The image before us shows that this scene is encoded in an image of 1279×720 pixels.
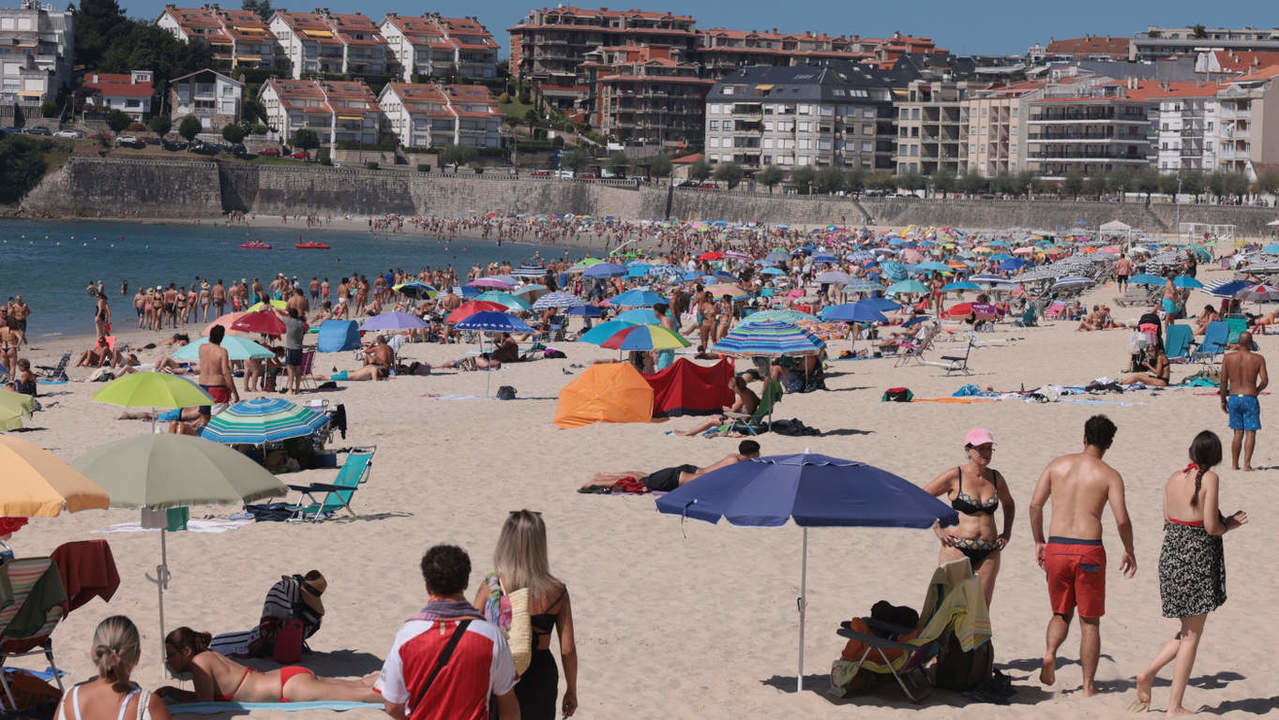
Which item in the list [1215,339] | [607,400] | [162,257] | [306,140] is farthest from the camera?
[306,140]

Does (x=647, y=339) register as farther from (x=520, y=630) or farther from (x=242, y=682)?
(x=520, y=630)

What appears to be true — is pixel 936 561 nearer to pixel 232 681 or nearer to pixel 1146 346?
pixel 232 681

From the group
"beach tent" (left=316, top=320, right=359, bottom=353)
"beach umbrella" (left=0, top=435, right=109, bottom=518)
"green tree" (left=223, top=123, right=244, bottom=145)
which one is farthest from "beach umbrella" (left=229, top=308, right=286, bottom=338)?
"green tree" (left=223, top=123, right=244, bottom=145)

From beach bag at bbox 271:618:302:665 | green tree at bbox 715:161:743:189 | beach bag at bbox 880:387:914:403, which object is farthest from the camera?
green tree at bbox 715:161:743:189

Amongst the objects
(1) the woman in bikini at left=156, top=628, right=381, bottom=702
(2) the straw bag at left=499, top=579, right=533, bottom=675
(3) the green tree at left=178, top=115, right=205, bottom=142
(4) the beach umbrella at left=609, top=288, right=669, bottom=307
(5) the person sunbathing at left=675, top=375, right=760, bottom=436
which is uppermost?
(3) the green tree at left=178, top=115, right=205, bottom=142

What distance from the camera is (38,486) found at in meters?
5.75

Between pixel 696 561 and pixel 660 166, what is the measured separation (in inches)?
3688

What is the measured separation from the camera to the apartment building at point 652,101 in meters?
112

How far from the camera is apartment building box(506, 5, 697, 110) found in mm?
122438

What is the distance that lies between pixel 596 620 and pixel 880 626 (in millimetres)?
1725

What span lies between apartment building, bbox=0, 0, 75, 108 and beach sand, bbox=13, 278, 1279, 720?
333 feet

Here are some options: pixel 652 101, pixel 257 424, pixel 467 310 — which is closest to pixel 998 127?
pixel 652 101

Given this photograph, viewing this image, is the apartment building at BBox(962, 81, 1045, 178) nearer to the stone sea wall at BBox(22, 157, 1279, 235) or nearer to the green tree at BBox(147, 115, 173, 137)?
the stone sea wall at BBox(22, 157, 1279, 235)

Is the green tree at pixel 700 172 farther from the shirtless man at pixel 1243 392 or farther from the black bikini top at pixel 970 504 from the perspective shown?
the black bikini top at pixel 970 504
